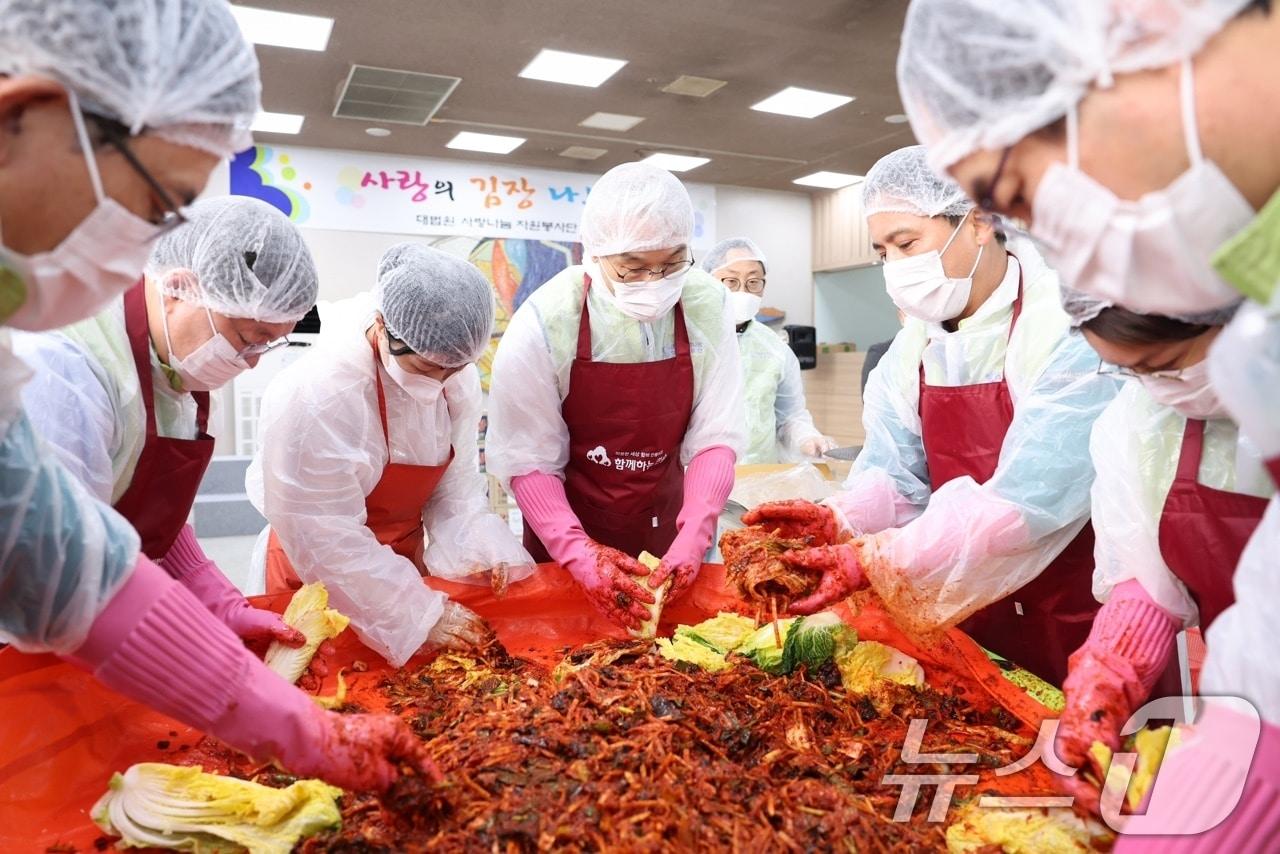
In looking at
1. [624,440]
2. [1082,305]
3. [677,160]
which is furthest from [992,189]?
[677,160]

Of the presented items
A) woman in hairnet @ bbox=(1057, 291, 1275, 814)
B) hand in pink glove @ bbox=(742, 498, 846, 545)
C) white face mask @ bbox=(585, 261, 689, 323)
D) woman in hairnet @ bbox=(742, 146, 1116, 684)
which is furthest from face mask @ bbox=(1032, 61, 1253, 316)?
white face mask @ bbox=(585, 261, 689, 323)

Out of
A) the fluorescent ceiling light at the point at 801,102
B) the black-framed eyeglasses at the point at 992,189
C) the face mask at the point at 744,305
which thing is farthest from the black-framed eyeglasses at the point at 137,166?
the fluorescent ceiling light at the point at 801,102

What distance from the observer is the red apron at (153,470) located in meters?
2.05

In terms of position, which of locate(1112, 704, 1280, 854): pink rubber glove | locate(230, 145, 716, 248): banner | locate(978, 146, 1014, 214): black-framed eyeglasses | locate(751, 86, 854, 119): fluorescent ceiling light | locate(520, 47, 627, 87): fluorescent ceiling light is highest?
locate(520, 47, 627, 87): fluorescent ceiling light

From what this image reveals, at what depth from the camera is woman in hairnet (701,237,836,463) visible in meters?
5.55

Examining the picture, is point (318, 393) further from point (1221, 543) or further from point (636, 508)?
point (1221, 543)

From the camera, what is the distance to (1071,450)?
1.98 metres

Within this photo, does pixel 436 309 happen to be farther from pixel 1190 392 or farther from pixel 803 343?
pixel 803 343

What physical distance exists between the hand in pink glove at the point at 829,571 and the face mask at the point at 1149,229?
1271mm

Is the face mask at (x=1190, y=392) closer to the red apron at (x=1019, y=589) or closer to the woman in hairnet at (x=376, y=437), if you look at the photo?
the red apron at (x=1019, y=589)

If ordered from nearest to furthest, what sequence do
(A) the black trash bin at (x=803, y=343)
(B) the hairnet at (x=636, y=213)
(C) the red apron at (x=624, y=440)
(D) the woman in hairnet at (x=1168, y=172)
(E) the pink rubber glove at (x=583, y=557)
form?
(D) the woman in hairnet at (x=1168, y=172)
(E) the pink rubber glove at (x=583, y=557)
(B) the hairnet at (x=636, y=213)
(C) the red apron at (x=624, y=440)
(A) the black trash bin at (x=803, y=343)

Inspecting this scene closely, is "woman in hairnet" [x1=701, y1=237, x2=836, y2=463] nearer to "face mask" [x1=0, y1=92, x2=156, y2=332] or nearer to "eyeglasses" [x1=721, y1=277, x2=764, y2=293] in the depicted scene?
"eyeglasses" [x1=721, y1=277, x2=764, y2=293]

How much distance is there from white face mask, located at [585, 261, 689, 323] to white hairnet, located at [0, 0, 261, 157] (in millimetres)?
1670

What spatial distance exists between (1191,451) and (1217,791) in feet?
2.58
